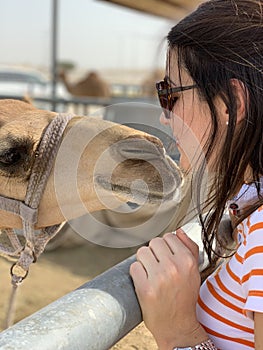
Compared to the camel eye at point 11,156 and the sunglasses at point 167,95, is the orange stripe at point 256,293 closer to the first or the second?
the sunglasses at point 167,95

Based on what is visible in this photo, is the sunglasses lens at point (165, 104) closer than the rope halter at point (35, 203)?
Yes

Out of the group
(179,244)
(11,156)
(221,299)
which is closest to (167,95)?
(179,244)

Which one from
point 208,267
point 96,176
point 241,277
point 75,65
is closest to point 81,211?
point 96,176

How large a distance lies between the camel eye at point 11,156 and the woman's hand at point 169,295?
2.49ft

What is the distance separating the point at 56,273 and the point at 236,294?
2.78m

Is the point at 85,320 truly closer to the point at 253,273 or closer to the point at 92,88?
the point at 253,273

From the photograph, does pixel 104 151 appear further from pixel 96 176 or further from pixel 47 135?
pixel 47 135

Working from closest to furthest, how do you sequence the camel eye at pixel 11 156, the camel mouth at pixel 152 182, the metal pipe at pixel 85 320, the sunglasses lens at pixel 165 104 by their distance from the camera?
the metal pipe at pixel 85 320
the sunglasses lens at pixel 165 104
the camel mouth at pixel 152 182
the camel eye at pixel 11 156

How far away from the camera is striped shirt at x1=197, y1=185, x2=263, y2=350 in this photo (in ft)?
2.55

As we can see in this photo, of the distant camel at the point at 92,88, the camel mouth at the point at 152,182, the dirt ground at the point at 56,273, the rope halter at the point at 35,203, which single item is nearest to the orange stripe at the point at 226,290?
the camel mouth at the point at 152,182

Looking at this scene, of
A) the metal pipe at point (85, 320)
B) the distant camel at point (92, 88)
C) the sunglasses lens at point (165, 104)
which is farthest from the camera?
the distant camel at point (92, 88)

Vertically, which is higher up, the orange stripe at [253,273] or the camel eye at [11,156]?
the orange stripe at [253,273]

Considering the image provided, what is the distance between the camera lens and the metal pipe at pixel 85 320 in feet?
2.12

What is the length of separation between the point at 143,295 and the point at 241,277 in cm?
16
